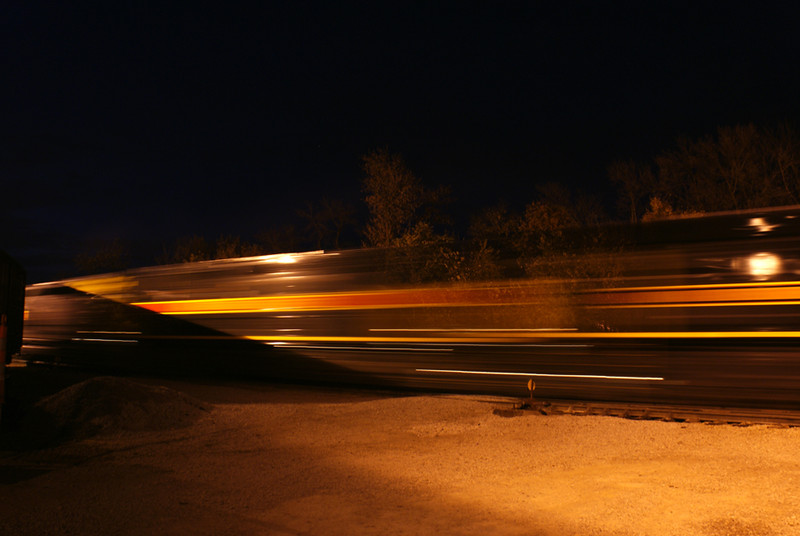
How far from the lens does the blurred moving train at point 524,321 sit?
759 cm

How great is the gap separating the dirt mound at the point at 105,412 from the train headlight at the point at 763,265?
8040 mm

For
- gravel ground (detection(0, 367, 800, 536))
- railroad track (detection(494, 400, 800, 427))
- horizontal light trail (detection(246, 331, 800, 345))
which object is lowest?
railroad track (detection(494, 400, 800, 427))

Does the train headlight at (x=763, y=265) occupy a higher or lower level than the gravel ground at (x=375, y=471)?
higher

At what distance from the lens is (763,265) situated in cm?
767

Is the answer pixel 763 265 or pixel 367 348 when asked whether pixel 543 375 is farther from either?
pixel 367 348

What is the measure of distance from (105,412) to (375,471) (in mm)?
4486

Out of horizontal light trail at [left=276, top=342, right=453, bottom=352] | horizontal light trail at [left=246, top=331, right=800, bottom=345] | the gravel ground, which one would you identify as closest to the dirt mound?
the gravel ground

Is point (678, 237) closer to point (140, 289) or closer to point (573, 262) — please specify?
point (573, 262)

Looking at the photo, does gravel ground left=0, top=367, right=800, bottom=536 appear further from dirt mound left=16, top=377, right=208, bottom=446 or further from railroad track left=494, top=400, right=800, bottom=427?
railroad track left=494, top=400, right=800, bottom=427

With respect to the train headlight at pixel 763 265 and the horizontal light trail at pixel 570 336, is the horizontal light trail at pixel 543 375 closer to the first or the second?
the horizontal light trail at pixel 570 336

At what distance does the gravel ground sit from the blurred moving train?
0.77 metres

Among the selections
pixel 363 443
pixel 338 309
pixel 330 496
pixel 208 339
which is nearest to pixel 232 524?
pixel 330 496

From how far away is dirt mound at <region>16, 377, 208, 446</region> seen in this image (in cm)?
782

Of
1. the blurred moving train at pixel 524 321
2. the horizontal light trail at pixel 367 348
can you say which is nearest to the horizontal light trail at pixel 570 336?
the blurred moving train at pixel 524 321
